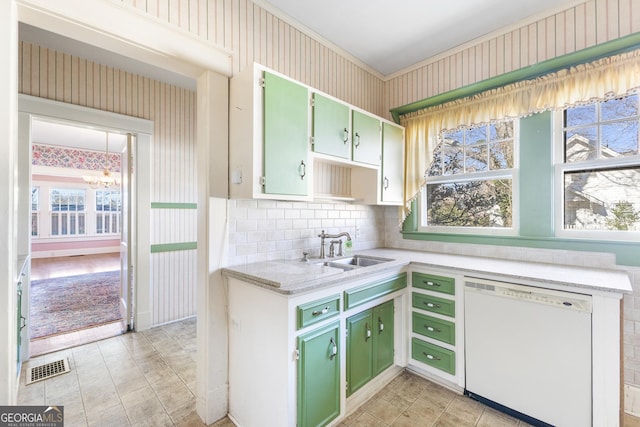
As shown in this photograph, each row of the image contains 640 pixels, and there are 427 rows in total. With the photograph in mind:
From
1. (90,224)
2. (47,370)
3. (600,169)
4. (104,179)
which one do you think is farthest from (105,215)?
(600,169)

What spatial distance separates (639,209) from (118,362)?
443 cm

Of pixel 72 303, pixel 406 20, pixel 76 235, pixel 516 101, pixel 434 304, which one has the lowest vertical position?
pixel 72 303

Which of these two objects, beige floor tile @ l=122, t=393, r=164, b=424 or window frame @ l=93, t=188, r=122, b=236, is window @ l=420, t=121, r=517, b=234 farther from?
window frame @ l=93, t=188, r=122, b=236

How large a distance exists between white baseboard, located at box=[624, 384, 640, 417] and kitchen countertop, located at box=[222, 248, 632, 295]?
2.66 ft

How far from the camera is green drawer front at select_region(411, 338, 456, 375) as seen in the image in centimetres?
215

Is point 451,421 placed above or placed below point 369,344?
below

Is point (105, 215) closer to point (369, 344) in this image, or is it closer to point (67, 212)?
point (67, 212)

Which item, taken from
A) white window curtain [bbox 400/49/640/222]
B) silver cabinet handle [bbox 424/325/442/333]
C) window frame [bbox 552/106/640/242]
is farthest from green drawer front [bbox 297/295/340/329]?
window frame [bbox 552/106/640/242]

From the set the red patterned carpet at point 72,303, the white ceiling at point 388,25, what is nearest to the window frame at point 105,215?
the red patterned carpet at point 72,303

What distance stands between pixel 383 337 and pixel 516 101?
2278mm

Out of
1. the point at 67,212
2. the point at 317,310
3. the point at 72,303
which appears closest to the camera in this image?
the point at 317,310

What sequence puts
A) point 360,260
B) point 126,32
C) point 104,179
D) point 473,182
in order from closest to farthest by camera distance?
point 126,32
point 360,260
point 473,182
point 104,179

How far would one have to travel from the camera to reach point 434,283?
225 cm

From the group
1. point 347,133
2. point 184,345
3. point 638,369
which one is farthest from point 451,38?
point 184,345
